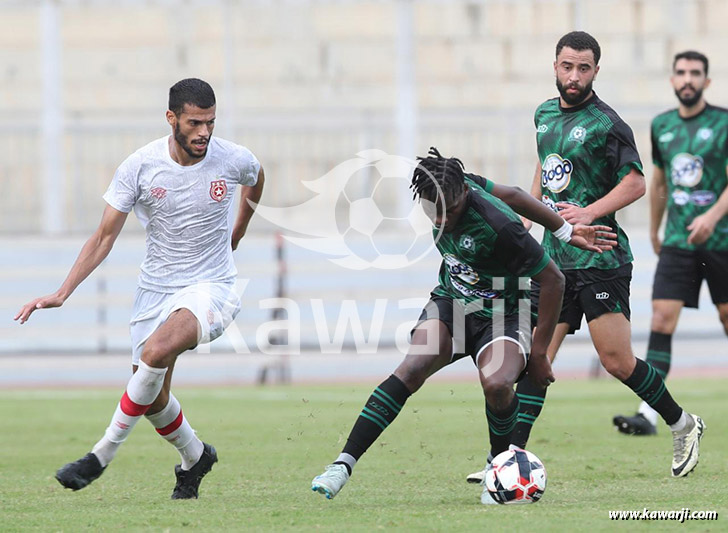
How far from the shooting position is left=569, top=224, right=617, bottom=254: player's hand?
6.99 metres

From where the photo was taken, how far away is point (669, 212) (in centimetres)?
988

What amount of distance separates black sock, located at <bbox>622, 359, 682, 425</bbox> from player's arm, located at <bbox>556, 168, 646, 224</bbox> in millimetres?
958

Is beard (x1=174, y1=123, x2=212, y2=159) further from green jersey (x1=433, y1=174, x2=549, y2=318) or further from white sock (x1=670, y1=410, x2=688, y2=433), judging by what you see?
white sock (x1=670, y1=410, x2=688, y2=433)

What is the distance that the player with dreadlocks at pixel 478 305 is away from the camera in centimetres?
634

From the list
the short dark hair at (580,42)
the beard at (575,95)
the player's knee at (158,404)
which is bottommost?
the player's knee at (158,404)

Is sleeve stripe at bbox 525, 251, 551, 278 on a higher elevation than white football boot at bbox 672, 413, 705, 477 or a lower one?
higher

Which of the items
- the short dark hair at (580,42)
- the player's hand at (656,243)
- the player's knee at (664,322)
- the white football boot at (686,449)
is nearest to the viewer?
the short dark hair at (580,42)

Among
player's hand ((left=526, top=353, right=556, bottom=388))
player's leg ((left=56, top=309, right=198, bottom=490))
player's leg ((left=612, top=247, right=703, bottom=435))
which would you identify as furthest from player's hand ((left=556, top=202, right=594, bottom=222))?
player's leg ((left=612, top=247, right=703, bottom=435))

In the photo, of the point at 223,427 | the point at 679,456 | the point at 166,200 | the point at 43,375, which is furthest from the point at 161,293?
the point at 43,375

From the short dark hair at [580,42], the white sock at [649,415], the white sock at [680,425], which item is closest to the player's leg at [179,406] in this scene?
the short dark hair at [580,42]

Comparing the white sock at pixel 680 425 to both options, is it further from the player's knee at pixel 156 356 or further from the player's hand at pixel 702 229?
the player's knee at pixel 156 356

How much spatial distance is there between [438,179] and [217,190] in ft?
4.61

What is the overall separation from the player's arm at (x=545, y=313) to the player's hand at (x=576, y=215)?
600mm

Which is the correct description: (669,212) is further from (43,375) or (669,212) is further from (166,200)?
(43,375)
